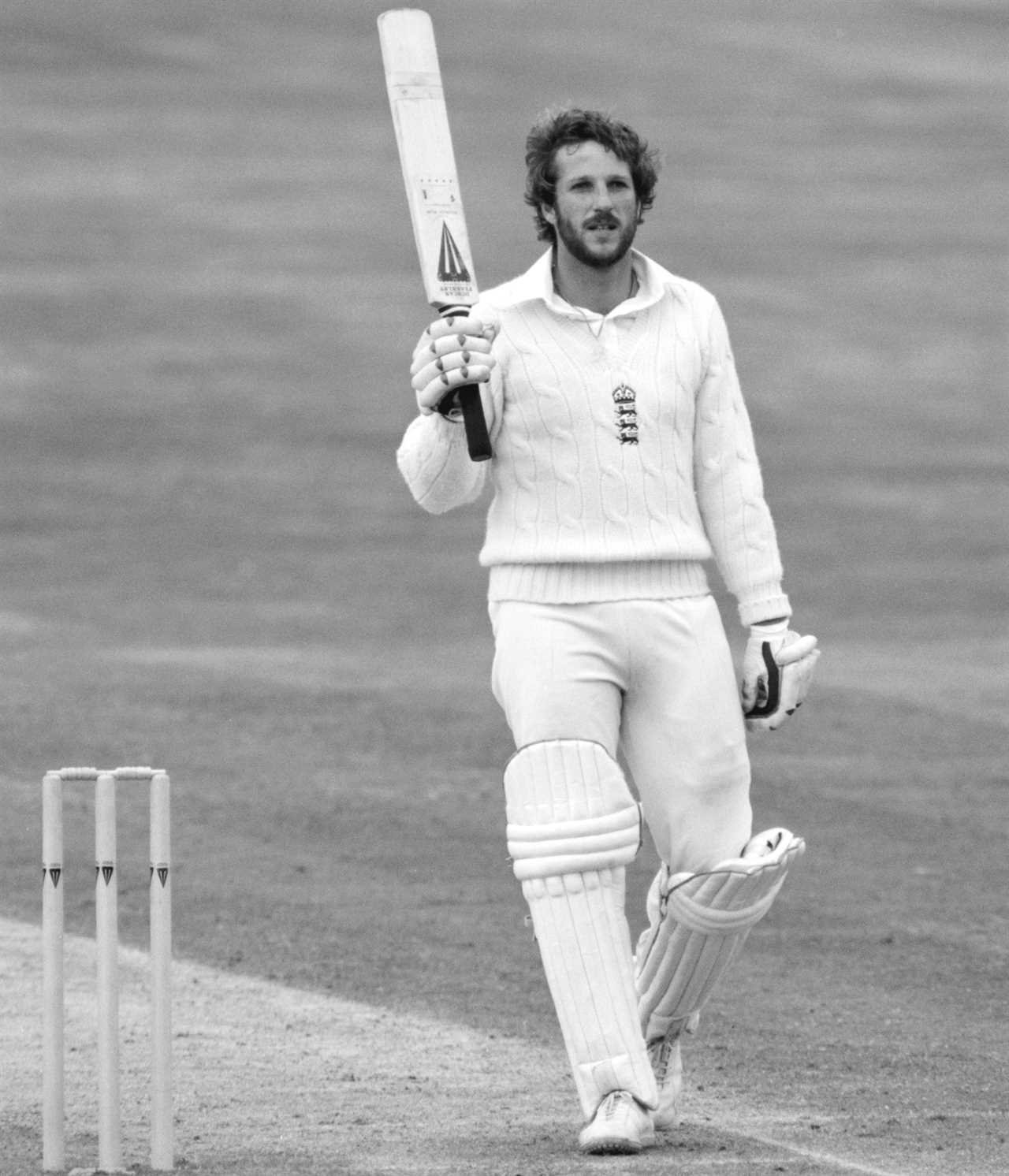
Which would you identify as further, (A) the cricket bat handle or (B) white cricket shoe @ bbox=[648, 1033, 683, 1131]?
(B) white cricket shoe @ bbox=[648, 1033, 683, 1131]

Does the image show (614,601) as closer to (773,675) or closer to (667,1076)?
(773,675)

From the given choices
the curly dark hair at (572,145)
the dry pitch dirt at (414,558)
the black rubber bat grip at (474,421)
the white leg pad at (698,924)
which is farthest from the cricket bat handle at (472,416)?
the dry pitch dirt at (414,558)

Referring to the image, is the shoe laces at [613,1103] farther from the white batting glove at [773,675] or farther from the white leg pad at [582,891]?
the white batting glove at [773,675]

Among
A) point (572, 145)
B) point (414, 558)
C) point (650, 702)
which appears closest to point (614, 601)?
point (650, 702)

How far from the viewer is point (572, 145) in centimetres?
524

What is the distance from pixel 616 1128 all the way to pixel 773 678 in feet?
3.24

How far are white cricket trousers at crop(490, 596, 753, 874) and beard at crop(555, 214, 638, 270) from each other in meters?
0.69

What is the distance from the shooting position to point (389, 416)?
23.2 meters

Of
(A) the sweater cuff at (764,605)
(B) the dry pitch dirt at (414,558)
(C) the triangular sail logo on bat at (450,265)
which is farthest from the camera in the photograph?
(B) the dry pitch dirt at (414,558)

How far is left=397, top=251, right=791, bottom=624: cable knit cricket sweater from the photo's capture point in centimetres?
509

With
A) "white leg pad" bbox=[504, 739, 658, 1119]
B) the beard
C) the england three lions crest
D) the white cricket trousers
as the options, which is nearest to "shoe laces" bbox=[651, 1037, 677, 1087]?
"white leg pad" bbox=[504, 739, 658, 1119]

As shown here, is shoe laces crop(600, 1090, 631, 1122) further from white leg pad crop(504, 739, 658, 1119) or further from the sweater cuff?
the sweater cuff

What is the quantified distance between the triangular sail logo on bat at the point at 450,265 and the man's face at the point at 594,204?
254 mm

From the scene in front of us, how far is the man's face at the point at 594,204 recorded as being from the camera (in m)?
5.16
